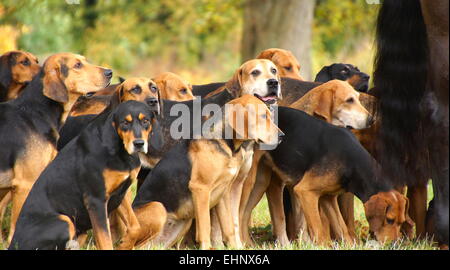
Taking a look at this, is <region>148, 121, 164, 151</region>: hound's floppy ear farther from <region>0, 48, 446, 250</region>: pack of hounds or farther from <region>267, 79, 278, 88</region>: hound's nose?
<region>267, 79, 278, 88</region>: hound's nose

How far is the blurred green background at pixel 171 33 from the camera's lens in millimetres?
20219

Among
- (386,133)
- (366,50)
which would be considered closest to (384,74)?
(386,133)

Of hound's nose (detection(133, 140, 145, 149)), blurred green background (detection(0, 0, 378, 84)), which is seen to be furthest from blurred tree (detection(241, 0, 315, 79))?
hound's nose (detection(133, 140, 145, 149))

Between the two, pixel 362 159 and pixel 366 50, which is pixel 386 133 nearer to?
pixel 362 159

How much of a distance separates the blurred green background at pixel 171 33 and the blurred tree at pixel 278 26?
0.19 ft

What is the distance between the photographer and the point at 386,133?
731cm

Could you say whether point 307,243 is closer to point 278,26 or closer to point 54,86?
point 54,86

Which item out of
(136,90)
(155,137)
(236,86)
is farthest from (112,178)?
(236,86)

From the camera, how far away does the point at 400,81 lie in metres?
7.18

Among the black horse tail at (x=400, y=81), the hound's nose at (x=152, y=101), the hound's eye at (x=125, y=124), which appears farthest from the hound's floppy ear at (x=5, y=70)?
the black horse tail at (x=400, y=81)

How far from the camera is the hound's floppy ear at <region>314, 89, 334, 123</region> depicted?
8.84m

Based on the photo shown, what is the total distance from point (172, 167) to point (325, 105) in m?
1.73

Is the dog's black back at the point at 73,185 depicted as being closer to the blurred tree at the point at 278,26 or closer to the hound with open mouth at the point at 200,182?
the hound with open mouth at the point at 200,182
